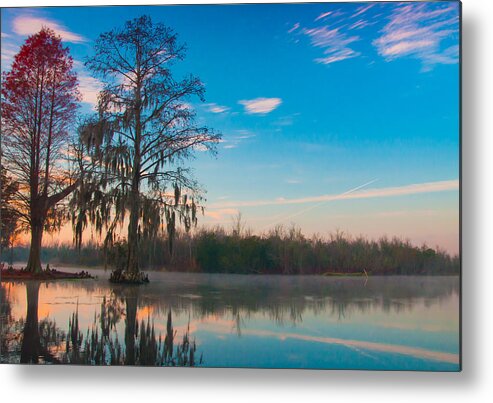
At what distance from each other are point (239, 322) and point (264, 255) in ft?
1.43

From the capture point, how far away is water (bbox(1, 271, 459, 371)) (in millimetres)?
3658

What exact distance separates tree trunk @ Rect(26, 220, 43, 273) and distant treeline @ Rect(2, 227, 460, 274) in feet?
0.15

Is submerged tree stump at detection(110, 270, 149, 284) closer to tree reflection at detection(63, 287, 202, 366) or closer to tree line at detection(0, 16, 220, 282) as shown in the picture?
tree line at detection(0, 16, 220, 282)

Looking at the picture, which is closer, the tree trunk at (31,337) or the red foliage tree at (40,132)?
the tree trunk at (31,337)

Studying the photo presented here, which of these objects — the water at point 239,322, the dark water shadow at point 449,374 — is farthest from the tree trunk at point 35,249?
the dark water shadow at point 449,374

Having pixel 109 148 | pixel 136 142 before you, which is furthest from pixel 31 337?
pixel 136 142

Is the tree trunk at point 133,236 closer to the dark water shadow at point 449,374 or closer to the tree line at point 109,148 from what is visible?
the tree line at point 109,148

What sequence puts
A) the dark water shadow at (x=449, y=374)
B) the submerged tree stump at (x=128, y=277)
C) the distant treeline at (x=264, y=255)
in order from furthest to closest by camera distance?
the submerged tree stump at (x=128, y=277) → the distant treeline at (x=264, y=255) → the dark water shadow at (x=449, y=374)

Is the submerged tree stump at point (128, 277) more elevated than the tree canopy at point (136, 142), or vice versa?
the tree canopy at point (136, 142)

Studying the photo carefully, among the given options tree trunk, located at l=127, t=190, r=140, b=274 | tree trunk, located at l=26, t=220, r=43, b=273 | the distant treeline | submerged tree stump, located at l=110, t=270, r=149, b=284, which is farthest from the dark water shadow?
tree trunk, located at l=26, t=220, r=43, b=273

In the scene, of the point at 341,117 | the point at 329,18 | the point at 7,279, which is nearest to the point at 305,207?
the point at 341,117

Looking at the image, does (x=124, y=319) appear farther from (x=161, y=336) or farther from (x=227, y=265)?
(x=227, y=265)

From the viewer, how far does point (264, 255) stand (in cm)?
388

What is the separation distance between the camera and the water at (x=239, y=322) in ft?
12.0
